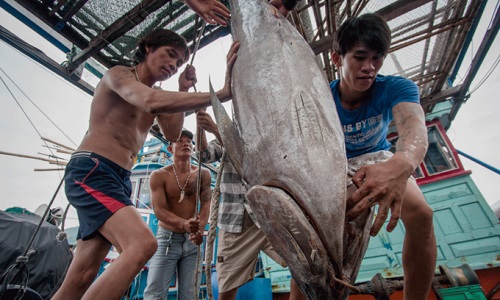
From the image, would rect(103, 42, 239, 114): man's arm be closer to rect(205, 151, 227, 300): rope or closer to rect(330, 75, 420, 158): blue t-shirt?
rect(205, 151, 227, 300): rope

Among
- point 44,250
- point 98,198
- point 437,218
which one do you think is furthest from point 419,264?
point 44,250

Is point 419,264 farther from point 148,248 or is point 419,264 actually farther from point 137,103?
point 137,103

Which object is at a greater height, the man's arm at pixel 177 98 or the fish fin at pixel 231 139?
the man's arm at pixel 177 98

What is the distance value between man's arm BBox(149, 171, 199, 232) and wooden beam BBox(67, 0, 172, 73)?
5.89 feet

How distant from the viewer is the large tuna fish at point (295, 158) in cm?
61

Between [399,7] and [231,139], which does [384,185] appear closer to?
[231,139]

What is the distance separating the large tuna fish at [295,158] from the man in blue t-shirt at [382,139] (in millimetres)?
111

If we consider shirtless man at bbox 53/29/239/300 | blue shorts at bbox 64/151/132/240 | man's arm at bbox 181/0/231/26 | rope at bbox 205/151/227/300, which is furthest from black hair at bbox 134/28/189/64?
rope at bbox 205/151/227/300

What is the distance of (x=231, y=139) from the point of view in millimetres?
903

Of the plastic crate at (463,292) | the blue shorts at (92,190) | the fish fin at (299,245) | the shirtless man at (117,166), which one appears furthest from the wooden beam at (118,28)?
the plastic crate at (463,292)

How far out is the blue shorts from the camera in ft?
4.44

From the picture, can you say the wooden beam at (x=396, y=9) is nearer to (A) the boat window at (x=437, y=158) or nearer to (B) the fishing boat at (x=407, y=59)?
(B) the fishing boat at (x=407, y=59)

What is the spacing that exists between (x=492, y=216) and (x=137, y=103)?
5282 mm

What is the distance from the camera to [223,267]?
2.36m
